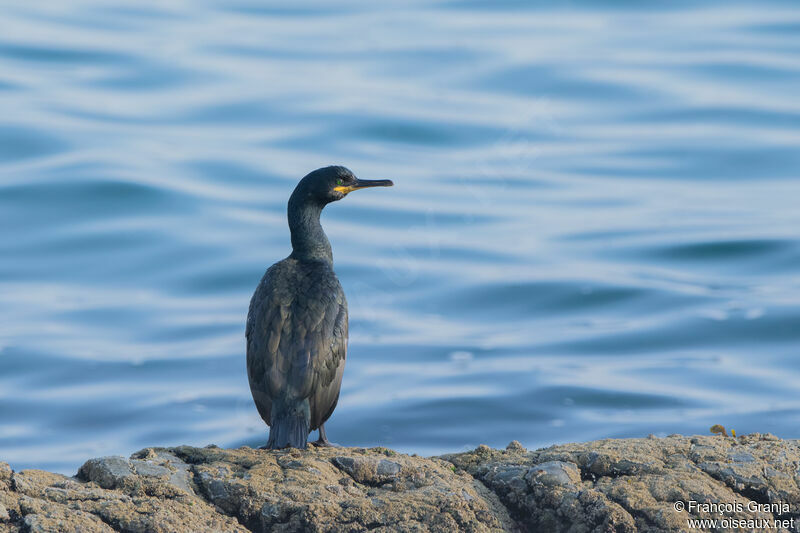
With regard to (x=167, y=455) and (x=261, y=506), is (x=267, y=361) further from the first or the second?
(x=261, y=506)

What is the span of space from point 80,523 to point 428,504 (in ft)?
4.11

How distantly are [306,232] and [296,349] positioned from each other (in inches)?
49.1

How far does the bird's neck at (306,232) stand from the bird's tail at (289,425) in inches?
54.2

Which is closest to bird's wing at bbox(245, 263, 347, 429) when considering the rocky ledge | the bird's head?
the bird's head

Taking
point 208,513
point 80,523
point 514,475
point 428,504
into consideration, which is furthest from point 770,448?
point 80,523

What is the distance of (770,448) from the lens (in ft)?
15.9

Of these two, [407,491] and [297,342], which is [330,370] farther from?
[407,491]

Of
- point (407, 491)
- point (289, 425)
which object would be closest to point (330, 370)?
point (289, 425)

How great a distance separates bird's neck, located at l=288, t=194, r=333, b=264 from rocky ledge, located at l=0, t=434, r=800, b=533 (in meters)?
2.27

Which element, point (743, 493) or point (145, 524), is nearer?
point (145, 524)

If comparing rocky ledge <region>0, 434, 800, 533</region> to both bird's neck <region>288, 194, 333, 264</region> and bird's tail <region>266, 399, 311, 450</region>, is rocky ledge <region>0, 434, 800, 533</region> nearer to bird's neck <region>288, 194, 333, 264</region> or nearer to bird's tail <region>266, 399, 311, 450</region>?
bird's tail <region>266, 399, 311, 450</region>

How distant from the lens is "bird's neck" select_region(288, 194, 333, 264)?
6945 mm

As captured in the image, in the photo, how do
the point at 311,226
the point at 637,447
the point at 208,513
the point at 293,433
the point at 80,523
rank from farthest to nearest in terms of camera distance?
the point at 311,226
the point at 293,433
the point at 637,447
the point at 208,513
the point at 80,523

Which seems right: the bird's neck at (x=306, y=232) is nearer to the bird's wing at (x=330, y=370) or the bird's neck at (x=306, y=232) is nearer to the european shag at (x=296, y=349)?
the european shag at (x=296, y=349)
